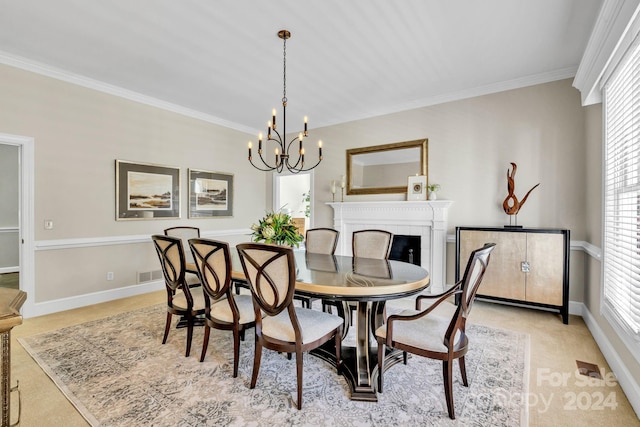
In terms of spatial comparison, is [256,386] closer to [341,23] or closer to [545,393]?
[545,393]

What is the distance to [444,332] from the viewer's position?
192 cm

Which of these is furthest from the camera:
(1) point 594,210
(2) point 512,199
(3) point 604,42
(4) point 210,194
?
(4) point 210,194

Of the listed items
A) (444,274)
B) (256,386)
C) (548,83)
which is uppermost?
(548,83)

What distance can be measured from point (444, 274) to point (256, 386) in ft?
10.3

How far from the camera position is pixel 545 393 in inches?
79.6

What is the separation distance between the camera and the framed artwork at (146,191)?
4133mm

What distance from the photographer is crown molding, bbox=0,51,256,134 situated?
129 inches

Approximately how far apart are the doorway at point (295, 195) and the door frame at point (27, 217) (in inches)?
141

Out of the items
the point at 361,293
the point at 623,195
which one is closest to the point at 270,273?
the point at 361,293

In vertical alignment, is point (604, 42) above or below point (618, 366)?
above

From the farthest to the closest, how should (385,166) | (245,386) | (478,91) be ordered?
(385,166) → (478,91) → (245,386)

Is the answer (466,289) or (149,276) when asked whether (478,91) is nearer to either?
(466,289)

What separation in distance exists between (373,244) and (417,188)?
1.72 metres

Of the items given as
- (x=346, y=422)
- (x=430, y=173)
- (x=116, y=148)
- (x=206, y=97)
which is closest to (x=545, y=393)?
(x=346, y=422)
